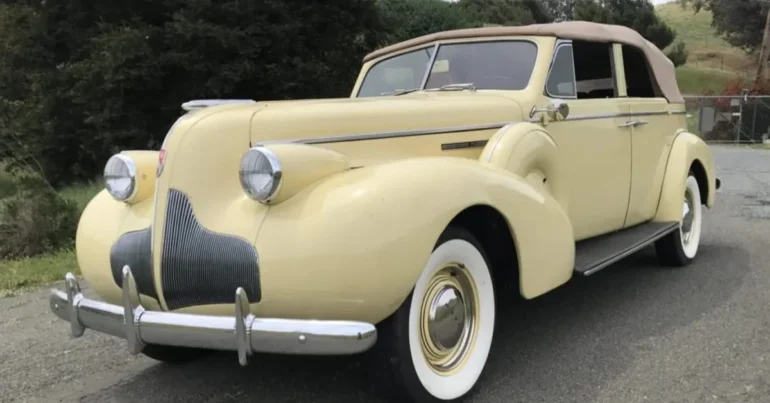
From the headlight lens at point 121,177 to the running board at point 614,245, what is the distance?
235 cm

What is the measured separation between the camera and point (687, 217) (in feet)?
19.6

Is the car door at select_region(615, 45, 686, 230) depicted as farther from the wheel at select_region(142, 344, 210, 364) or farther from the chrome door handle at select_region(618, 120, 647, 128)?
the wheel at select_region(142, 344, 210, 364)

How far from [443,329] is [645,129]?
2.97m

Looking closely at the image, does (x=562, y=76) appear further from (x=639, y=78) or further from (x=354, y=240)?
(x=354, y=240)

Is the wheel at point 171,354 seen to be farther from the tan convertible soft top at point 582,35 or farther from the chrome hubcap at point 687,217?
the chrome hubcap at point 687,217

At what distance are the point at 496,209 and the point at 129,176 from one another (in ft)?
5.65

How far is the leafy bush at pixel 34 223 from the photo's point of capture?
7445 mm

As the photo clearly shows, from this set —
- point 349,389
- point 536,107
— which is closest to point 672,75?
point 536,107

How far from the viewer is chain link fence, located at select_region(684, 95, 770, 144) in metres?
22.9

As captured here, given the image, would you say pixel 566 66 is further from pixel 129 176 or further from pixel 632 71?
pixel 129 176

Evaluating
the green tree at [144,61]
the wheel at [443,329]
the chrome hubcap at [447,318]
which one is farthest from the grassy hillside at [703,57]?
the chrome hubcap at [447,318]

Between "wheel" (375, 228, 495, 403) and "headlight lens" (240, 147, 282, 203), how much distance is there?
0.70m

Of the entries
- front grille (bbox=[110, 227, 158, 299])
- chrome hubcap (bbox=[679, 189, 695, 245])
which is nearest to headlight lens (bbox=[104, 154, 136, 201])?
front grille (bbox=[110, 227, 158, 299])

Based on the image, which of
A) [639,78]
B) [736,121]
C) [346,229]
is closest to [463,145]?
[346,229]
